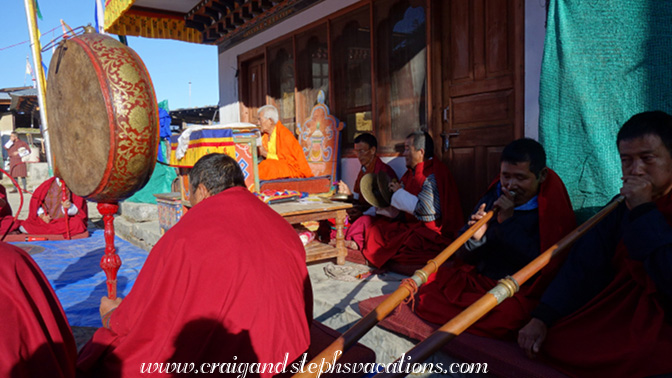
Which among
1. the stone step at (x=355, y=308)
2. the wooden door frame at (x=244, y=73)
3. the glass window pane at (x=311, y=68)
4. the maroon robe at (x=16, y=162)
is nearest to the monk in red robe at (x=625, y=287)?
the stone step at (x=355, y=308)

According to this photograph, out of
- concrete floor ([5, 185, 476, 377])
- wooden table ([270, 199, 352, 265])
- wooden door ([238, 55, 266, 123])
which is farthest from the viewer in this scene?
wooden door ([238, 55, 266, 123])

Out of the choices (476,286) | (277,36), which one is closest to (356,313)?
(476,286)

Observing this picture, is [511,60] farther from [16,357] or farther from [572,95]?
[16,357]

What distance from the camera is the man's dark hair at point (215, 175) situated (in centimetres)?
185

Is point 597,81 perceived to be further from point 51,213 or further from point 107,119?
point 51,213

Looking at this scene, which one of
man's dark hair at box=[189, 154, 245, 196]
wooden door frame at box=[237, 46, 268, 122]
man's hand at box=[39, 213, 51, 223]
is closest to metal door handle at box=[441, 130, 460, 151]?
man's dark hair at box=[189, 154, 245, 196]

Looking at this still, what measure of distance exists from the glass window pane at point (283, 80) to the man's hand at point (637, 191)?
5636 millimetres

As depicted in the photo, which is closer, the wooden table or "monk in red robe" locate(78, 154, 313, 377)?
"monk in red robe" locate(78, 154, 313, 377)

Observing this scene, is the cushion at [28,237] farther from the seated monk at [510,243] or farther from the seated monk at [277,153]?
the seated monk at [510,243]

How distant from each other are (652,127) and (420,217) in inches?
85.4

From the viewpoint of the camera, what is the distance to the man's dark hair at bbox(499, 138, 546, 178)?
245cm

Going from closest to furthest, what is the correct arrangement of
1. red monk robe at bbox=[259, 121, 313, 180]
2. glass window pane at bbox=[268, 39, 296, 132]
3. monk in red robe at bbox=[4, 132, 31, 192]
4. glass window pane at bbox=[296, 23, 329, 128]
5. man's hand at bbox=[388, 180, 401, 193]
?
man's hand at bbox=[388, 180, 401, 193], red monk robe at bbox=[259, 121, 313, 180], glass window pane at bbox=[296, 23, 329, 128], glass window pane at bbox=[268, 39, 296, 132], monk in red robe at bbox=[4, 132, 31, 192]

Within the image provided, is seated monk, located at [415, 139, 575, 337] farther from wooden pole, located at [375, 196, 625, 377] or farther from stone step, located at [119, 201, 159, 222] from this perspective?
stone step, located at [119, 201, 159, 222]

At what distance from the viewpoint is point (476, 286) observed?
2.63 metres
